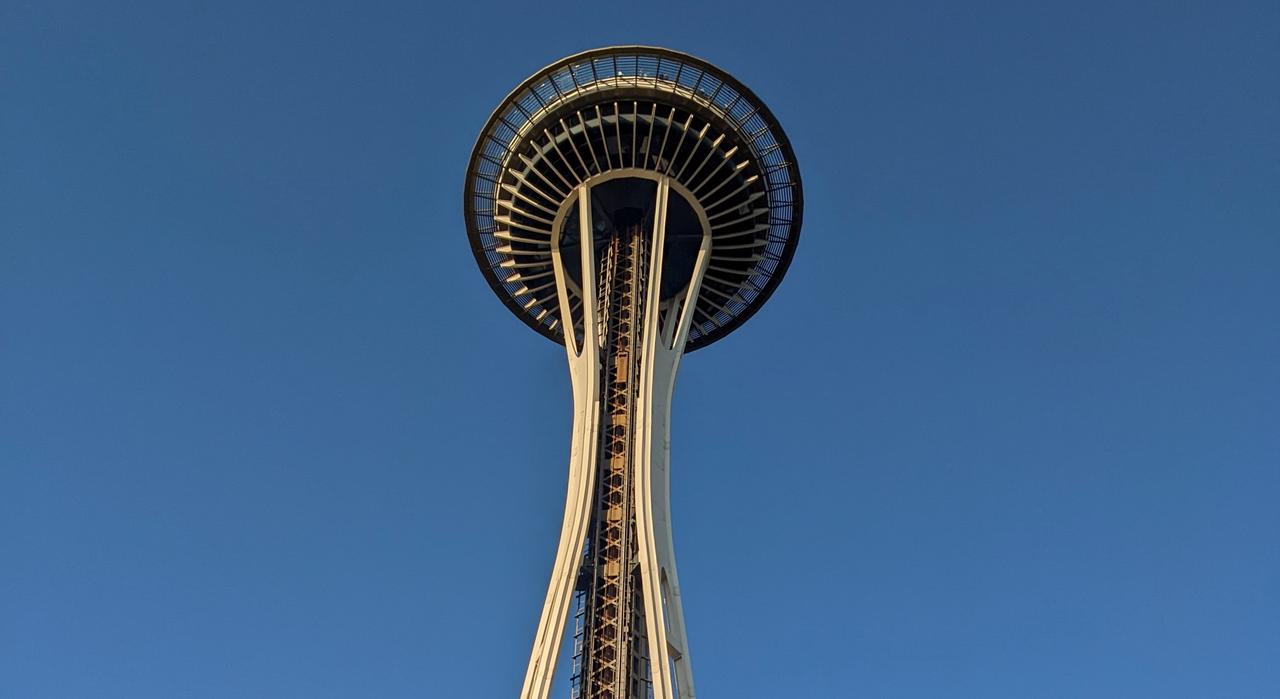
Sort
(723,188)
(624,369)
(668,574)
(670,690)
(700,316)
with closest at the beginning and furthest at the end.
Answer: (670,690) < (668,574) < (624,369) < (723,188) < (700,316)

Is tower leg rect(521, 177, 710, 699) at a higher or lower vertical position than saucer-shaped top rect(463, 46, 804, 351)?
lower

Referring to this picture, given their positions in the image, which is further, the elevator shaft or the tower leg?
the elevator shaft

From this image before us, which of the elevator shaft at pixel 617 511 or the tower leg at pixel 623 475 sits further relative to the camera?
the elevator shaft at pixel 617 511

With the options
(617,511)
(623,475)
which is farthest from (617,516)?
(623,475)

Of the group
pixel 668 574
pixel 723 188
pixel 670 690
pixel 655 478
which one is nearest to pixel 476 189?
pixel 723 188

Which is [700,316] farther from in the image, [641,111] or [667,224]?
[641,111]
